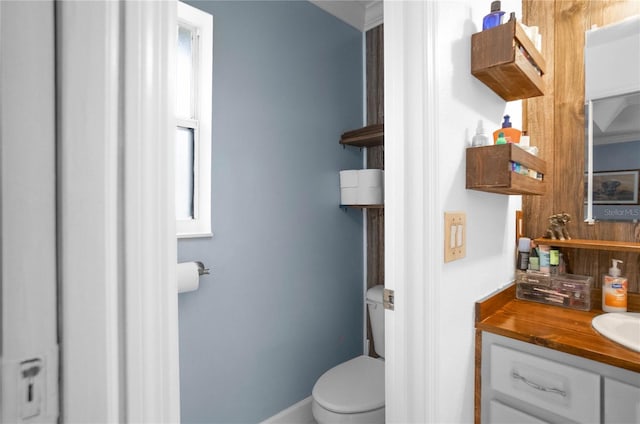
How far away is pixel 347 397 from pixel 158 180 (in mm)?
1463

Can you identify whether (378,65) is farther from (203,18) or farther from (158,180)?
(158,180)

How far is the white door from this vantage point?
323mm

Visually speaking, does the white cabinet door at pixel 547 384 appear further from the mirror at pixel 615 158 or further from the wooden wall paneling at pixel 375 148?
the wooden wall paneling at pixel 375 148

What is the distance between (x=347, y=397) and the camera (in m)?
1.51

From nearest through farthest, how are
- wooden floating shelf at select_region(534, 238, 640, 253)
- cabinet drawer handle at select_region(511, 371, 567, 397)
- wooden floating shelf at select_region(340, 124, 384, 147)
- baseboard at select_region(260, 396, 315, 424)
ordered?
1. cabinet drawer handle at select_region(511, 371, 567, 397)
2. wooden floating shelf at select_region(534, 238, 640, 253)
3. baseboard at select_region(260, 396, 315, 424)
4. wooden floating shelf at select_region(340, 124, 384, 147)

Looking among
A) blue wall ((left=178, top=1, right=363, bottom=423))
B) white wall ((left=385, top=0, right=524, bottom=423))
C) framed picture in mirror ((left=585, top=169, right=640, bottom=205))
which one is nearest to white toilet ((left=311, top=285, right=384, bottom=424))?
blue wall ((left=178, top=1, right=363, bottom=423))

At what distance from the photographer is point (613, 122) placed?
4.42ft

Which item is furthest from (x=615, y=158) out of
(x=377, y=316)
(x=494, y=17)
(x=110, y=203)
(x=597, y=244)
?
(x=110, y=203)

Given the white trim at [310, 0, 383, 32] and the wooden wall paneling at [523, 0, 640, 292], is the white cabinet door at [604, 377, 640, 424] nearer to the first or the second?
the wooden wall paneling at [523, 0, 640, 292]

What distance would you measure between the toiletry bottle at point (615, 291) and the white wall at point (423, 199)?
0.67m

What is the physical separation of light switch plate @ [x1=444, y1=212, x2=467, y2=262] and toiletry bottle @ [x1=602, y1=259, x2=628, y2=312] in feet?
2.24

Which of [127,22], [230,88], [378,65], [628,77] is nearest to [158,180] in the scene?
[127,22]

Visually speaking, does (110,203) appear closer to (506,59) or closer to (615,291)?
(506,59)

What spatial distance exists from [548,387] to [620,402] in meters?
0.17
